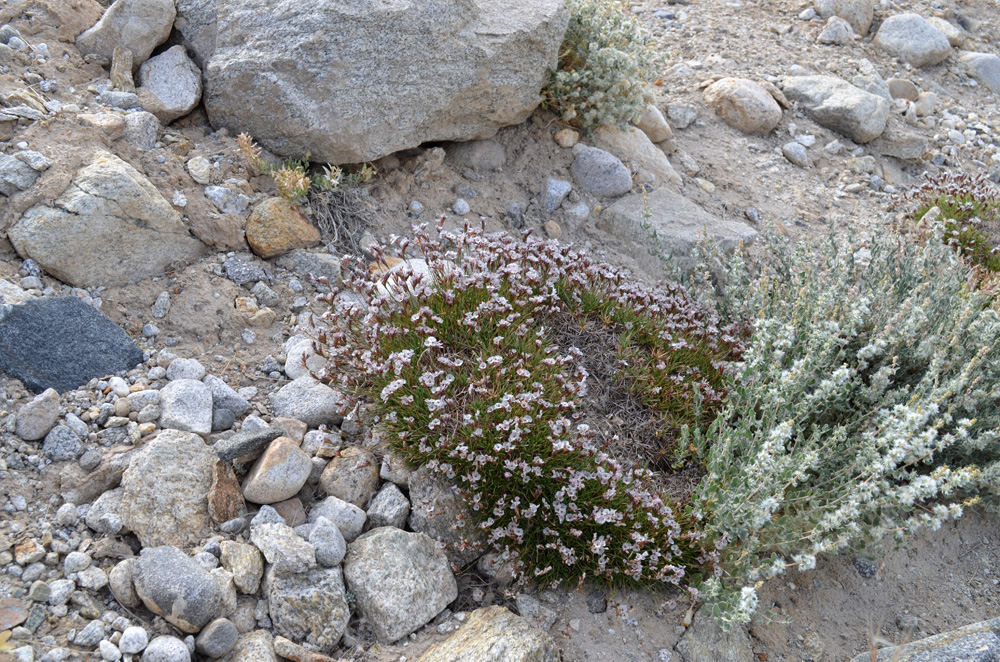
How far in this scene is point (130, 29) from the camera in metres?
5.43

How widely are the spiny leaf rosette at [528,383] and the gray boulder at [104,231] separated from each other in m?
1.17

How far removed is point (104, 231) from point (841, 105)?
7.33m

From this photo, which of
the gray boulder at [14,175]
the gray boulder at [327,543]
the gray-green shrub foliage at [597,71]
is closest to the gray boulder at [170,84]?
the gray boulder at [14,175]

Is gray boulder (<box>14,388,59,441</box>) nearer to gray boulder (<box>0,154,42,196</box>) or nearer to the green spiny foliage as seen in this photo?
gray boulder (<box>0,154,42,196</box>)

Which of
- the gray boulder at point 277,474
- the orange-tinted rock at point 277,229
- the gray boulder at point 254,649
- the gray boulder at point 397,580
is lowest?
the gray boulder at point 397,580

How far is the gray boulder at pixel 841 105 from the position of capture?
26.6 ft

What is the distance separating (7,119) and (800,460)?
493 cm

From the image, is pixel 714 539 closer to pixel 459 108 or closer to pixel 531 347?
pixel 531 347

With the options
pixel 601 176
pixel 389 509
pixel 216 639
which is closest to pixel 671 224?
pixel 601 176

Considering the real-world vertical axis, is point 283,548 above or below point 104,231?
below

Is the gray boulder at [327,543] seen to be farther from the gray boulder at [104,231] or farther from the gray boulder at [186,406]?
the gray boulder at [104,231]

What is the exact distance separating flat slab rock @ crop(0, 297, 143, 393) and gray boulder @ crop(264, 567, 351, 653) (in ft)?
4.90

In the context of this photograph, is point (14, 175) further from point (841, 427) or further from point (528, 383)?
point (841, 427)

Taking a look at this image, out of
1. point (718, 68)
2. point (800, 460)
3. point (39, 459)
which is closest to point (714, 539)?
point (800, 460)
